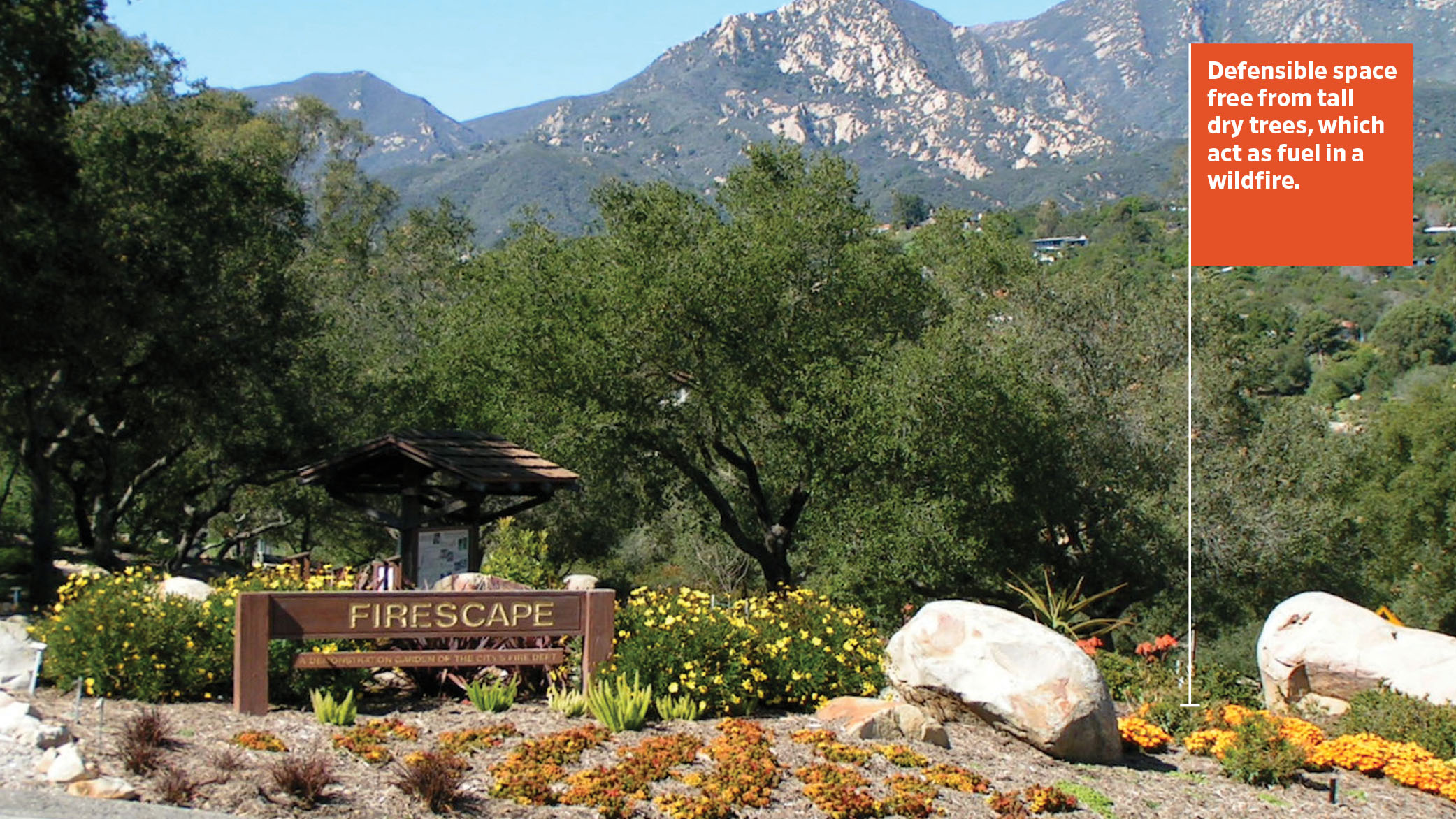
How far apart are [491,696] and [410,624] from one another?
0.80 metres

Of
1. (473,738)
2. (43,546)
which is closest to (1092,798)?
(473,738)

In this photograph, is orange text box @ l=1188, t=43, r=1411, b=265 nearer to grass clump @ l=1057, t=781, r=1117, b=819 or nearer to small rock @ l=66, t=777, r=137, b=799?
grass clump @ l=1057, t=781, r=1117, b=819

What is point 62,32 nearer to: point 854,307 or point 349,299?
point 854,307

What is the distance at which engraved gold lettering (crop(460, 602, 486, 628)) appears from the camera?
9633 mm

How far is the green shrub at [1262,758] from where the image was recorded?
30.4ft

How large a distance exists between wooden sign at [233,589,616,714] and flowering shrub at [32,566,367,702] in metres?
0.25

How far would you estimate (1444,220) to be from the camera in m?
113

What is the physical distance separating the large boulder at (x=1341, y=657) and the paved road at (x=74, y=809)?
992 centimetres

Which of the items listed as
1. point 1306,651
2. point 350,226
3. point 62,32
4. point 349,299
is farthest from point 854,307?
point 350,226

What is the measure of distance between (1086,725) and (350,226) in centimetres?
4508

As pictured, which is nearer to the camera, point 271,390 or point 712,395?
point 712,395

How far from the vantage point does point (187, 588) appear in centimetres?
1118

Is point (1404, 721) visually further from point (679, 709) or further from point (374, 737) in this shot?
point (374, 737)

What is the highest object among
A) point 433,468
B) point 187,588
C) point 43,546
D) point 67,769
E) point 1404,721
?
point 433,468
